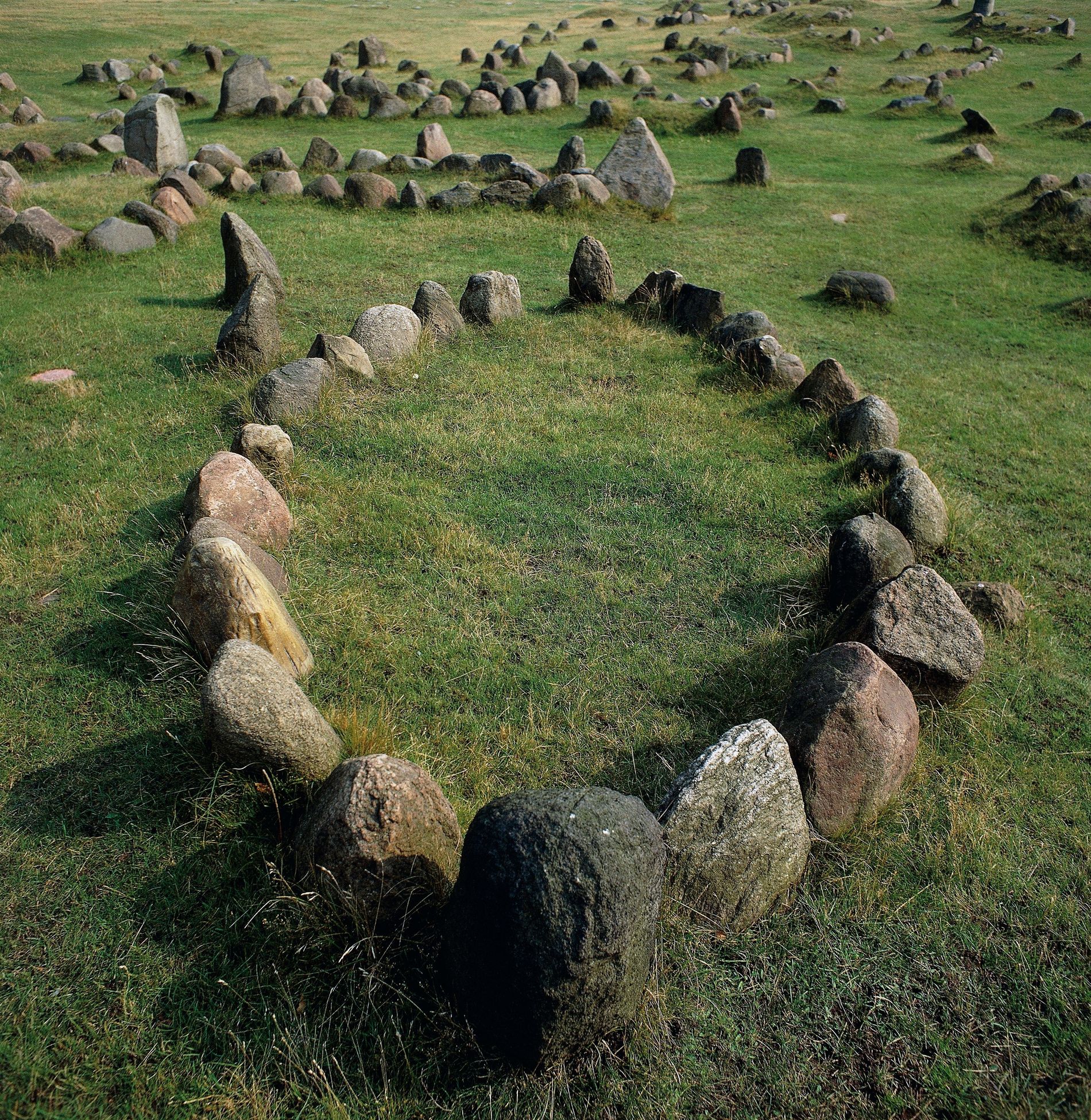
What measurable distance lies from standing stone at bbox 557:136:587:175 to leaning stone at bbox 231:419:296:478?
10.5 metres

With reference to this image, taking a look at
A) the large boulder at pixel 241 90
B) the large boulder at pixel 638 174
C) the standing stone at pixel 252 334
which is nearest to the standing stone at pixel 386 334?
the standing stone at pixel 252 334

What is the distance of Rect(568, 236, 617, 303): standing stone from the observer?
9.28m

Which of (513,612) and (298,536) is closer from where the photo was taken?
(513,612)

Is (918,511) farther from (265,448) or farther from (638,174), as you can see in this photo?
(638,174)

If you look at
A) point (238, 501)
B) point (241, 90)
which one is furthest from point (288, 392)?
point (241, 90)

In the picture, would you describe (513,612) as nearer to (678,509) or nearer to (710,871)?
(678,509)

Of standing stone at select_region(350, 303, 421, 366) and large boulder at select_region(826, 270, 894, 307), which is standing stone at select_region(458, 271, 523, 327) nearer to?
standing stone at select_region(350, 303, 421, 366)

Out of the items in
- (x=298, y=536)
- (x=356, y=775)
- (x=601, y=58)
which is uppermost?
(x=601, y=58)

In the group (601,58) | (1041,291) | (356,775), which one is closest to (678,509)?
(356,775)

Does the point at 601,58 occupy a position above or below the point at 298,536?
above

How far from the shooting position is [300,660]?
175 inches

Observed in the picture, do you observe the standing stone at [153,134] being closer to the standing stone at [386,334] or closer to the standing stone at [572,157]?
the standing stone at [572,157]

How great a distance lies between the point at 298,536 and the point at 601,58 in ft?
90.0

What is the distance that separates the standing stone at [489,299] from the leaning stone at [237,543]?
453 cm
